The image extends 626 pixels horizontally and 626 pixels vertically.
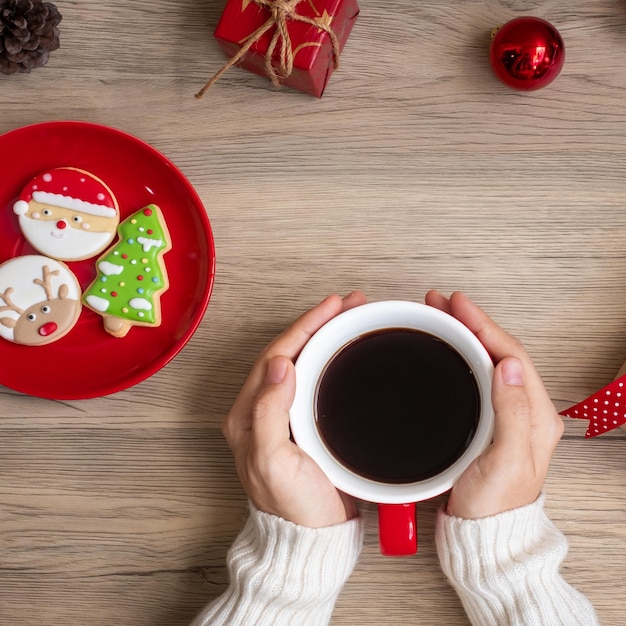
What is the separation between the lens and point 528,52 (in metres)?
0.77

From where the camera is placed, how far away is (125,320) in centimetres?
84

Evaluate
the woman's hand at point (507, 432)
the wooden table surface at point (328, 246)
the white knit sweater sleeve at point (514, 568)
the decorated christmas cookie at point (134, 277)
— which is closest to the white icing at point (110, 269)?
the decorated christmas cookie at point (134, 277)

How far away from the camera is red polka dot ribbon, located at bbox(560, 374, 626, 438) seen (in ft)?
2.55

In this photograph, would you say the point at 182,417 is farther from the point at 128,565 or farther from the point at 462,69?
the point at 462,69

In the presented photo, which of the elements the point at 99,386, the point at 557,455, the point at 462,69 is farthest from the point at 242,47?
the point at 557,455

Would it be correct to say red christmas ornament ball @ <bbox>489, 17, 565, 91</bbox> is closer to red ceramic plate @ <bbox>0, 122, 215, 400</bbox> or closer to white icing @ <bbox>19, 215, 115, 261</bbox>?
red ceramic plate @ <bbox>0, 122, 215, 400</bbox>

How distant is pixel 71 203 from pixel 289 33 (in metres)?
0.31

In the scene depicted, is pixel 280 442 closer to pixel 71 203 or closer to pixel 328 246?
pixel 328 246

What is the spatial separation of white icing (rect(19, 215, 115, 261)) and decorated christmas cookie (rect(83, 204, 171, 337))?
1.0 inches

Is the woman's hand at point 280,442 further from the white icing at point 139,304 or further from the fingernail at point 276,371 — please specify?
the white icing at point 139,304

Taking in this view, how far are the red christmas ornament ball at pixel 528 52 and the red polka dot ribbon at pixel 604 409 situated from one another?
1.09 ft

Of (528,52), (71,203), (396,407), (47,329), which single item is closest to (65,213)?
(71,203)

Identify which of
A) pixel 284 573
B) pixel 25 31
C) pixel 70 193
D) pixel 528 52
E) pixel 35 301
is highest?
pixel 528 52

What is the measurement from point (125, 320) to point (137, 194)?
0.49 feet
